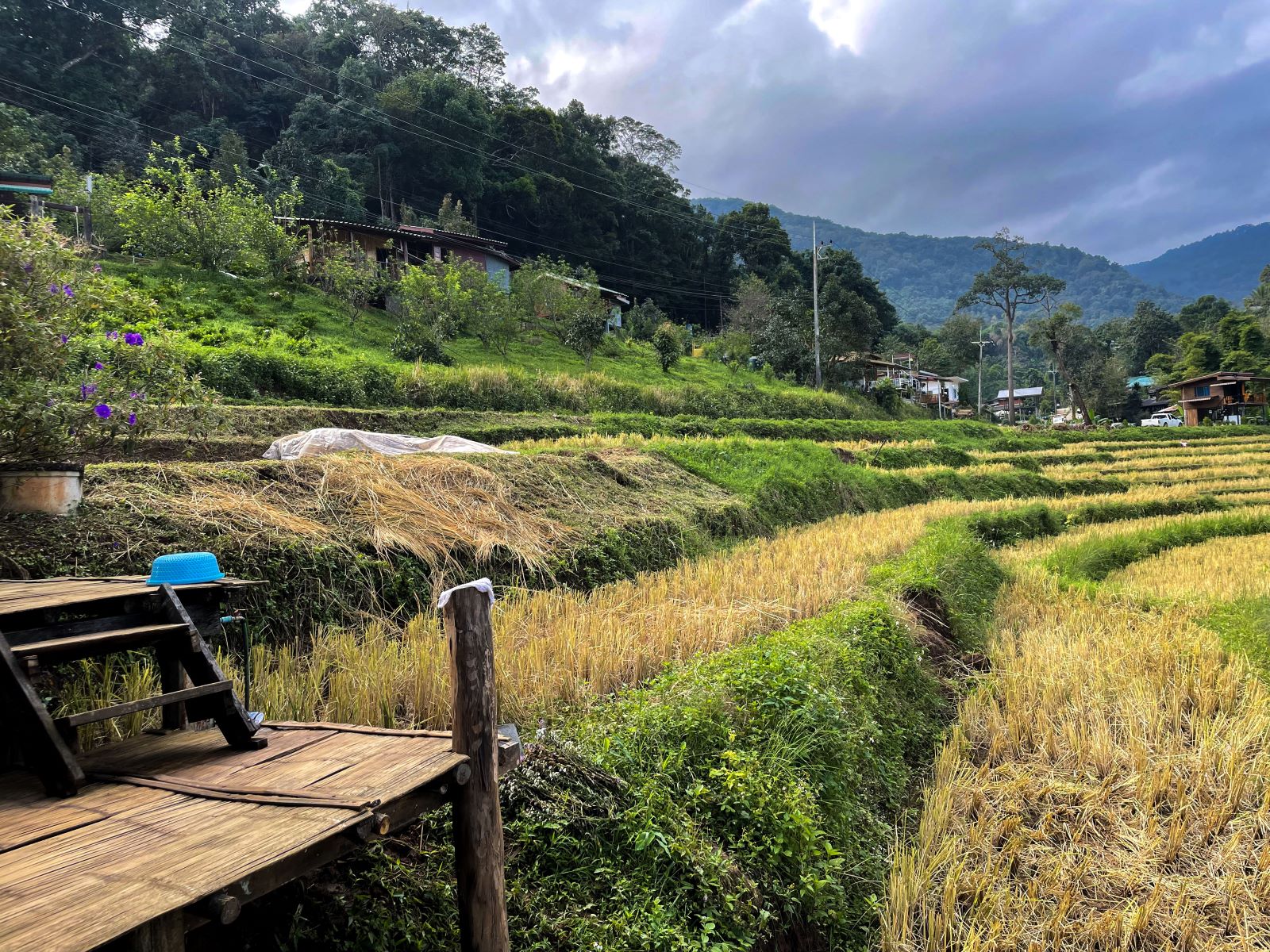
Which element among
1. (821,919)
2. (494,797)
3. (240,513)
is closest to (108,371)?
(240,513)

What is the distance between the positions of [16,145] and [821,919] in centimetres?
3733

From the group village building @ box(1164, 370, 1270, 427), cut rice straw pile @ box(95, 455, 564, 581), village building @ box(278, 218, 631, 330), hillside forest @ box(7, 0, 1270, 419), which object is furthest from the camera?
village building @ box(1164, 370, 1270, 427)

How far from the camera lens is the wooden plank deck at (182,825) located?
1.50 metres

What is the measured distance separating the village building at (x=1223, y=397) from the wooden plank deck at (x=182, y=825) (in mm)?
48076

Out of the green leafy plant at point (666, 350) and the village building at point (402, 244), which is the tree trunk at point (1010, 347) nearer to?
the green leafy plant at point (666, 350)

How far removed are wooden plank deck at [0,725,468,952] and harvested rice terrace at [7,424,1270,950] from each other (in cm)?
60

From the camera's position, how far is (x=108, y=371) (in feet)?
18.9

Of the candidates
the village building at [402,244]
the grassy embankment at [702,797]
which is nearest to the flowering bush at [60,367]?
the grassy embankment at [702,797]

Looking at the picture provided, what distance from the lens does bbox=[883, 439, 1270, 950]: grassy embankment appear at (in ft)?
11.1

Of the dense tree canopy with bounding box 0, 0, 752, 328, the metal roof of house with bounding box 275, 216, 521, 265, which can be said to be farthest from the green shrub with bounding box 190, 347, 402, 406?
the dense tree canopy with bounding box 0, 0, 752, 328

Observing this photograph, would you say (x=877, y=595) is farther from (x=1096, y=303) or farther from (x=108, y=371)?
(x=1096, y=303)

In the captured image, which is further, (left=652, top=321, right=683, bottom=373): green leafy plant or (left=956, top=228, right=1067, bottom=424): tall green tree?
(left=956, top=228, right=1067, bottom=424): tall green tree

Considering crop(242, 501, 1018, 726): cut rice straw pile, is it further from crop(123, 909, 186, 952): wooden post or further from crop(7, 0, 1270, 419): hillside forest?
crop(7, 0, 1270, 419): hillside forest

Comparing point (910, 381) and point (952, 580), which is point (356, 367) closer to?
point (952, 580)
